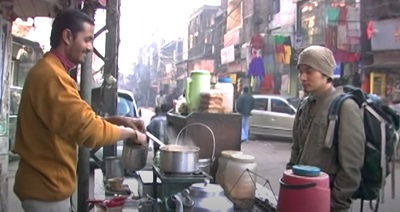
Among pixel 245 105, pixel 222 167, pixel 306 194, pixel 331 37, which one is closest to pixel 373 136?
pixel 306 194

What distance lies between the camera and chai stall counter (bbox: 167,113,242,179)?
393 cm

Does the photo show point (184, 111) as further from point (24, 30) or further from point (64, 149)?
point (24, 30)

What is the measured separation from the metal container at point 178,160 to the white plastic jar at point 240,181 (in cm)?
43

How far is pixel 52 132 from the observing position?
7.55 feet

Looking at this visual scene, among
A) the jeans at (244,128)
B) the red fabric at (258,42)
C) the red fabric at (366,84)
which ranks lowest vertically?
the jeans at (244,128)

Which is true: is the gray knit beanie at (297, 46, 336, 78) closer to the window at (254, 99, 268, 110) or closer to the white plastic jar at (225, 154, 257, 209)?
the white plastic jar at (225, 154, 257, 209)

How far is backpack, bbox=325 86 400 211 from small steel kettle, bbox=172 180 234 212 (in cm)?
88

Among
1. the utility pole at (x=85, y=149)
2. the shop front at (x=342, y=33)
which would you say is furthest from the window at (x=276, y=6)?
the utility pole at (x=85, y=149)

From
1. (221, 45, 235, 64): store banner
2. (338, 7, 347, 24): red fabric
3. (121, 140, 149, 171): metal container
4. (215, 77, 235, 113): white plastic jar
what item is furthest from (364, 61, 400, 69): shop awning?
(221, 45, 235, 64): store banner

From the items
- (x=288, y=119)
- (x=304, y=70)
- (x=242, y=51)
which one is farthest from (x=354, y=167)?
(x=242, y=51)

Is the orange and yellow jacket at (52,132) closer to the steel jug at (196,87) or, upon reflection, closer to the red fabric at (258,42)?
the steel jug at (196,87)

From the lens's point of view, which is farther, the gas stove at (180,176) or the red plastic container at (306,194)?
the gas stove at (180,176)

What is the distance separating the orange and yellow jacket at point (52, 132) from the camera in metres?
2.20

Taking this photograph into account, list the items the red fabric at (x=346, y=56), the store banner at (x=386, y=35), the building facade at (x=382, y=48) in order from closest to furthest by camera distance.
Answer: the store banner at (x=386, y=35)
the building facade at (x=382, y=48)
the red fabric at (x=346, y=56)
